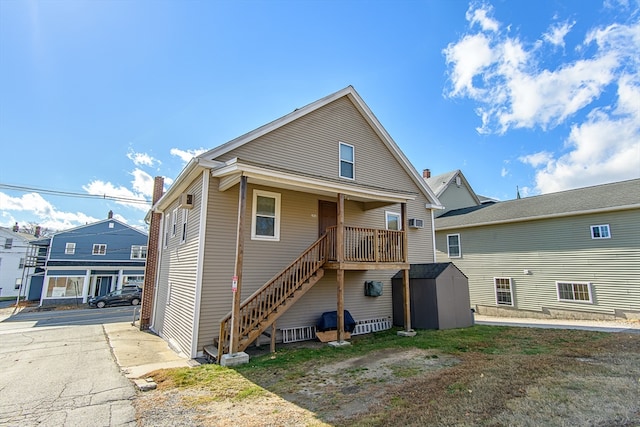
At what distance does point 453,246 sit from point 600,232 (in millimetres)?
6746

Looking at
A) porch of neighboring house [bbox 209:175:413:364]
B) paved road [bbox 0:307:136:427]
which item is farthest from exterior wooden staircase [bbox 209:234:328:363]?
paved road [bbox 0:307:136:427]

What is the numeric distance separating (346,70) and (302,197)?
6404 mm

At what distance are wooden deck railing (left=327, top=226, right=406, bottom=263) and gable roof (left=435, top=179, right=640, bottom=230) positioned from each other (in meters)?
9.21

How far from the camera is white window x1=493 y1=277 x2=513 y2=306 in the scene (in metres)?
15.8

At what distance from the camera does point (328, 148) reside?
1088 centimetres

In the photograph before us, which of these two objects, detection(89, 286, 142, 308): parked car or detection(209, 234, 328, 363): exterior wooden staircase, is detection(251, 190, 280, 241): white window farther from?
detection(89, 286, 142, 308): parked car

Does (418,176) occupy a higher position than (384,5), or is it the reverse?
(384,5)

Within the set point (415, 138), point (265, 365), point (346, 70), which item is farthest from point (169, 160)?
point (265, 365)

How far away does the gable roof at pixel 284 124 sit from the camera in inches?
326

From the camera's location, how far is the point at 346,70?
12758 mm

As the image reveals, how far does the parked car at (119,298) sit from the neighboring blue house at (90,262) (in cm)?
443

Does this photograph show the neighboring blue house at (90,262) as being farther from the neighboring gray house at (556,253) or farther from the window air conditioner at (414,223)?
the neighboring gray house at (556,253)

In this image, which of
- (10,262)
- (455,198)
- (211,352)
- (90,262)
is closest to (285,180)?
(211,352)

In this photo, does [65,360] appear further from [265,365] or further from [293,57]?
[293,57]
